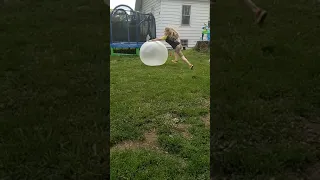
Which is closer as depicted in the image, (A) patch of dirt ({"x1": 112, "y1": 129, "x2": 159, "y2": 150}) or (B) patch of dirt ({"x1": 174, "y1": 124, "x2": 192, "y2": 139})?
(A) patch of dirt ({"x1": 112, "y1": 129, "x2": 159, "y2": 150})

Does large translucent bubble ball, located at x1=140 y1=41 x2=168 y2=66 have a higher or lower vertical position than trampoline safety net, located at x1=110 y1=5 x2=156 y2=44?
lower

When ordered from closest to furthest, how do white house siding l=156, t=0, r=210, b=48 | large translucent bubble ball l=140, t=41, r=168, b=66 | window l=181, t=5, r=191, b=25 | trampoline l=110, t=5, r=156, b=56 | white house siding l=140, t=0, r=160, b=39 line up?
large translucent bubble ball l=140, t=41, r=168, b=66 < trampoline l=110, t=5, r=156, b=56 < white house siding l=156, t=0, r=210, b=48 < white house siding l=140, t=0, r=160, b=39 < window l=181, t=5, r=191, b=25

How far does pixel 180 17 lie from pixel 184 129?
1304 cm

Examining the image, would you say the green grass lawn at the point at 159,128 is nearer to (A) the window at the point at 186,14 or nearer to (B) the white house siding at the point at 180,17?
(B) the white house siding at the point at 180,17

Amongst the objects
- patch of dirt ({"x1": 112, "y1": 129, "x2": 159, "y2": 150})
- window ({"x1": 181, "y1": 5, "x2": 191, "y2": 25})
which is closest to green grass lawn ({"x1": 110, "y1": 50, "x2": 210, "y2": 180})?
patch of dirt ({"x1": 112, "y1": 129, "x2": 159, "y2": 150})

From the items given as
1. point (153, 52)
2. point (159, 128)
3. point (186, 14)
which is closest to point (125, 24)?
point (153, 52)

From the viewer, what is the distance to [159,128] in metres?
3.69

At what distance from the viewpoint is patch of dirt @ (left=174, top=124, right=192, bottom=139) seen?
138 inches
